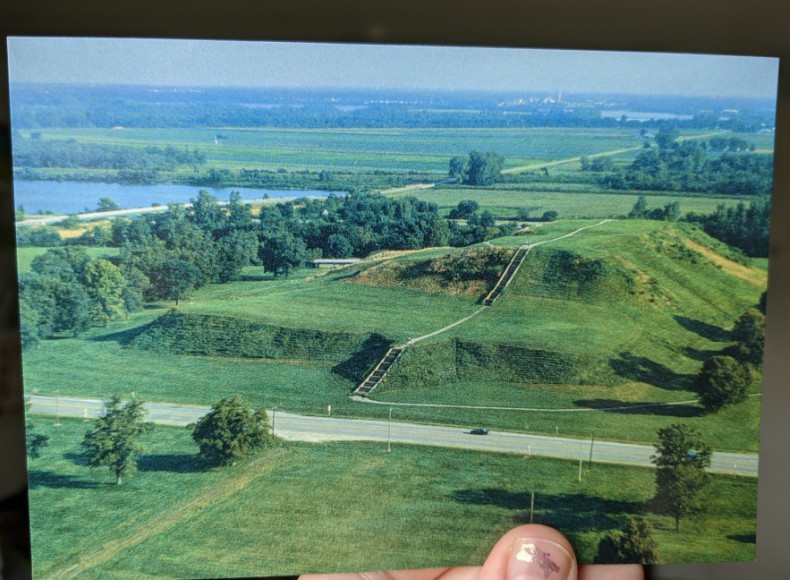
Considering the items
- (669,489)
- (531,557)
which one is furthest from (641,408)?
(531,557)

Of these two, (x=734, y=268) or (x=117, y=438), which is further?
(x=734, y=268)

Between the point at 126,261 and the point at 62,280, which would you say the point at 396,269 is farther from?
the point at 62,280

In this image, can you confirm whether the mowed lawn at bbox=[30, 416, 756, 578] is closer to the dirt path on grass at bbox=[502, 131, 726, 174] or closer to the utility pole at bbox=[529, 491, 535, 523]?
the utility pole at bbox=[529, 491, 535, 523]

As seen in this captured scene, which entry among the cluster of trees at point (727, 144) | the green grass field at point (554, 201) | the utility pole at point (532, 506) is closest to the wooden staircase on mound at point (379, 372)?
the green grass field at point (554, 201)

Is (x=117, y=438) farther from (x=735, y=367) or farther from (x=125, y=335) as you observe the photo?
(x=735, y=367)

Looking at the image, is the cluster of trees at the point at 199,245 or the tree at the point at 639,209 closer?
the cluster of trees at the point at 199,245

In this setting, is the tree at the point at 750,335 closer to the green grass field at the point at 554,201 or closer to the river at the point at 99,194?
the green grass field at the point at 554,201
